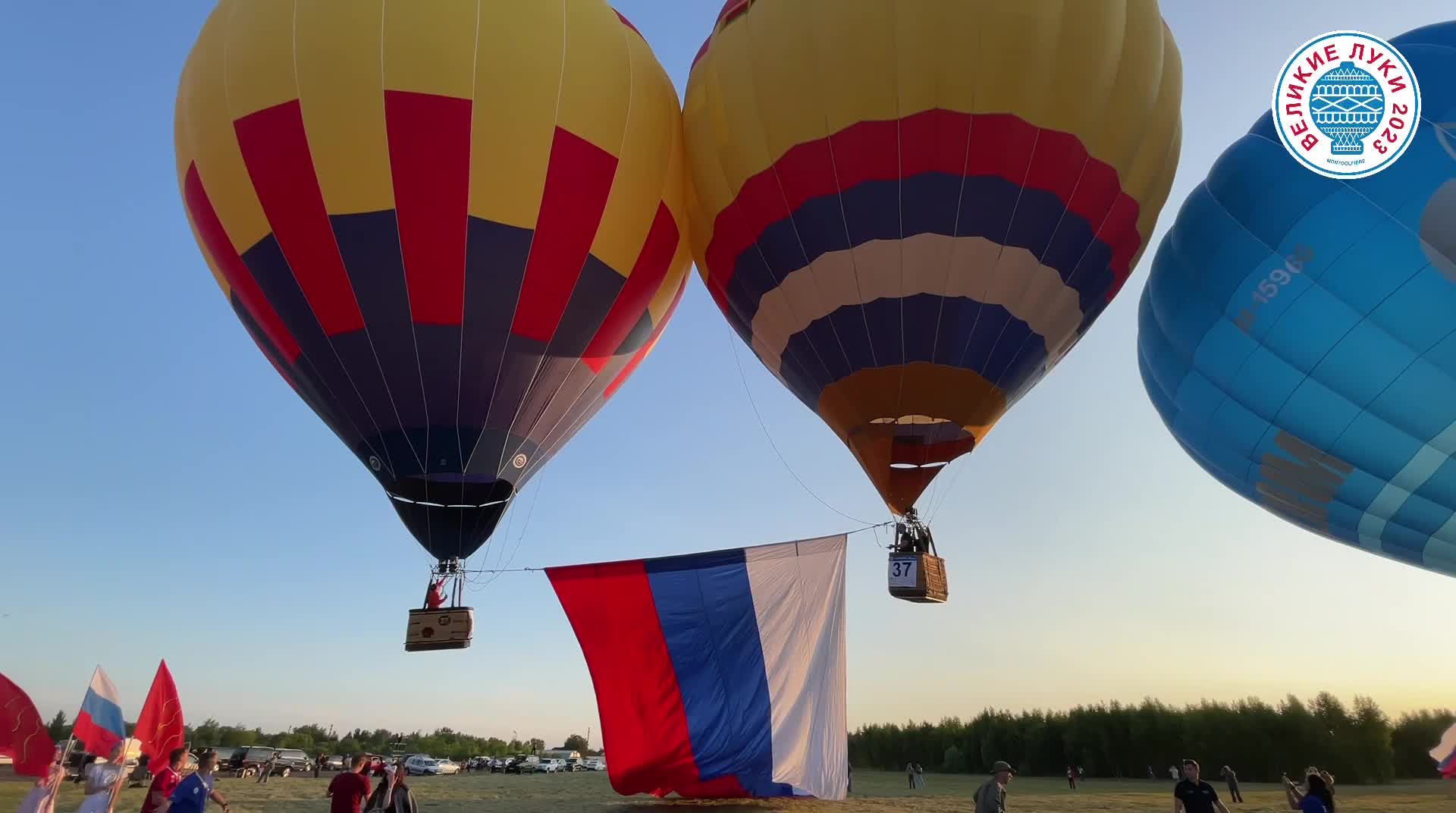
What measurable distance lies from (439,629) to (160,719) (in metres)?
4.75

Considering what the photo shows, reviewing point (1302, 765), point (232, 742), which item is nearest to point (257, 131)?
point (1302, 765)

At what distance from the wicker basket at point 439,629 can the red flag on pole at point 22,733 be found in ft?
10.9

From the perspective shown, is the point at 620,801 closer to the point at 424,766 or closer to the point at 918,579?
the point at 918,579

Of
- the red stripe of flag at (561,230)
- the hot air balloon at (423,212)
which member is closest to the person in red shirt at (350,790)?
the hot air balloon at (423,212)

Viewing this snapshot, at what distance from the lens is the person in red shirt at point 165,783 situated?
4.78 metres

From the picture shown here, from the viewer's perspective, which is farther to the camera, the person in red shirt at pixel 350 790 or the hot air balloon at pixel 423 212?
the hot air balloon at pixel 423 212

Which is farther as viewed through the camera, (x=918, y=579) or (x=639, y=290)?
(x=639, y=290)

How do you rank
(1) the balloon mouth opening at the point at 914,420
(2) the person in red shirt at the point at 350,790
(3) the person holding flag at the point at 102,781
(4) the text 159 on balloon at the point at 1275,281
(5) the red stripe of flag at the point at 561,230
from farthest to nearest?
(4) the text 159 on balloon at the point at 1275,281 < (1) the balloon mouth opening at the point at 914,420 < (5) the red stripe of flag at the point at 561,230 < (2) the person in red shirt at the point at 350,790 < (3) the person holding flag at the point at 102,781

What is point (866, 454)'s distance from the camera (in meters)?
9.02

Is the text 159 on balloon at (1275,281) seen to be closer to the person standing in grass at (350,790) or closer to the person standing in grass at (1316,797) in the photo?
the person standing in grass at (1316,797)

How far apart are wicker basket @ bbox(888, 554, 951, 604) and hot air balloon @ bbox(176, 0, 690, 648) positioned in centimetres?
362

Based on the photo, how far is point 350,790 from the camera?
5895 millimetres

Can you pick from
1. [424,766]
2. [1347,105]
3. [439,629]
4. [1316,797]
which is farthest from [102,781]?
[424,766]

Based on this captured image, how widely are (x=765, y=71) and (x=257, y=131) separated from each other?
461cm
